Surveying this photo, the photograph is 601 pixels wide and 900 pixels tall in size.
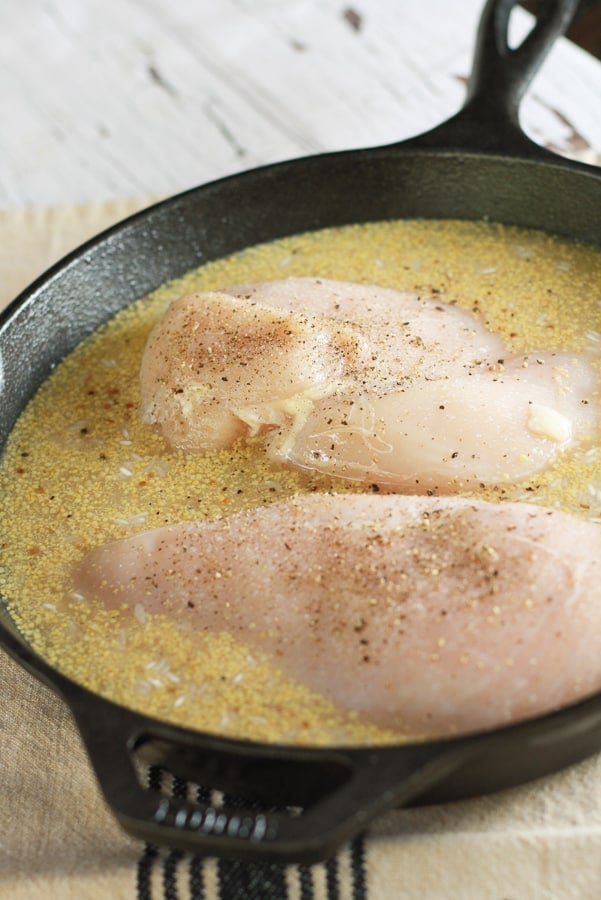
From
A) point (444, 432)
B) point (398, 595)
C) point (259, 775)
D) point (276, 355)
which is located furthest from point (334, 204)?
point (259, 775)

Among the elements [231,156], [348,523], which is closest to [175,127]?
[231,156]

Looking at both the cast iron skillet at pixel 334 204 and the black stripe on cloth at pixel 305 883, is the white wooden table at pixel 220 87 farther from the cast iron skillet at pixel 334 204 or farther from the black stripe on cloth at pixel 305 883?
the black stripe on cloth at pixel 305 883

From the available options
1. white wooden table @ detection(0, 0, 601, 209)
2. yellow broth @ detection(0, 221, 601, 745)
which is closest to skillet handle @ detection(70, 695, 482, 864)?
yellow broth @ detection(0, 221, 601, 745)

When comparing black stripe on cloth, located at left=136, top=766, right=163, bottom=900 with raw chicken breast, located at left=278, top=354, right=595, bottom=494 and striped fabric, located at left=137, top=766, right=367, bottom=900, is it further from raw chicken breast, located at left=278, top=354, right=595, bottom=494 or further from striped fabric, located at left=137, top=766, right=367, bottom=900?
raw chicken breast, located at left=278, top=354, right=595, bottom=494

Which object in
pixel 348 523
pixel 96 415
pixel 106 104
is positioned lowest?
pixel 106 104

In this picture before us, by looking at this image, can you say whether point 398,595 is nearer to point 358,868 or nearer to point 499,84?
point 358,868

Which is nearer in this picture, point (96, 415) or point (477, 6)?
point (96, 415)

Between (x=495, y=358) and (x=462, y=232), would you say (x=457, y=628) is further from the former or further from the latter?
(x=462, y=232)
